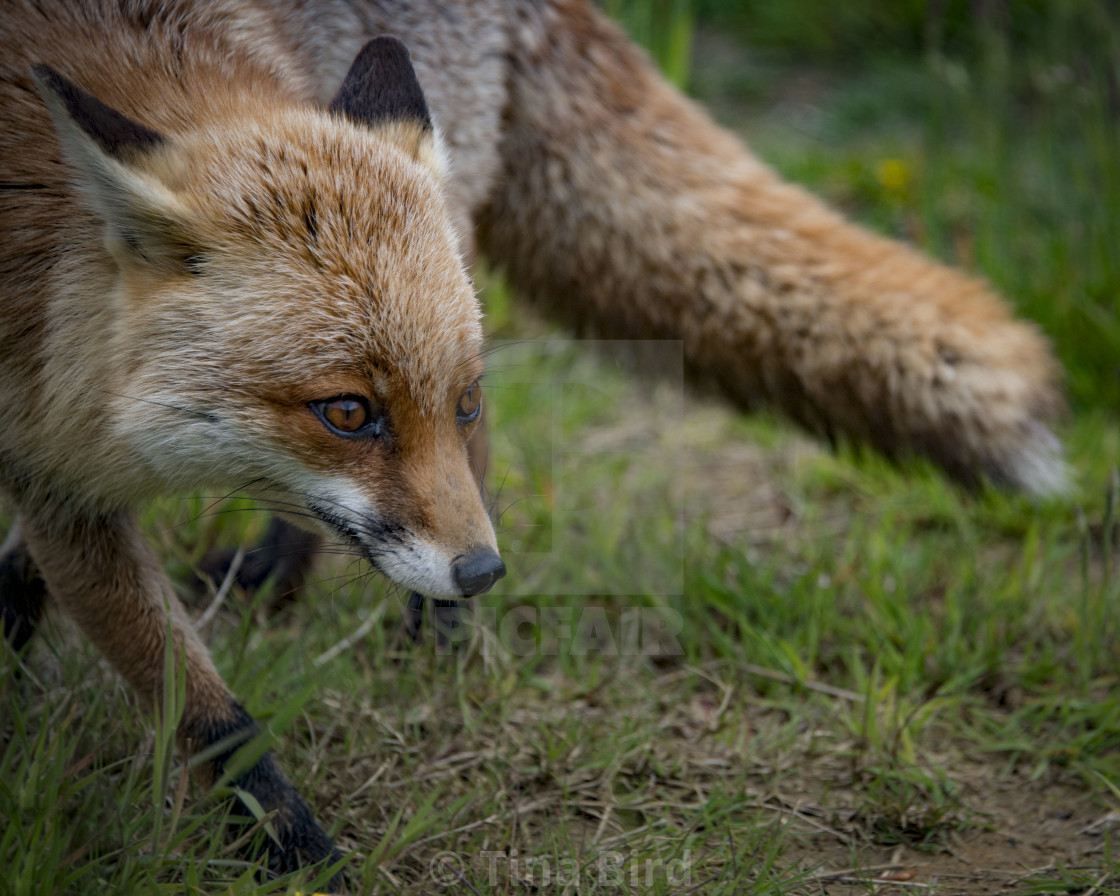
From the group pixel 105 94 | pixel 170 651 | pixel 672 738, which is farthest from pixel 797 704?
pixel 105 94

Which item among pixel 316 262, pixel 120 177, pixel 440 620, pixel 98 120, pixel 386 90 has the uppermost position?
pixel 386 90

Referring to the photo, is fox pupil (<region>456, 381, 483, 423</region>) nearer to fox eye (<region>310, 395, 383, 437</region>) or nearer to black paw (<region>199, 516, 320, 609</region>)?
fox eye (<region>310, 395, 383, 437</region>)

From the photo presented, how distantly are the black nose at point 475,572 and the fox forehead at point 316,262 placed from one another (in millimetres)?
343

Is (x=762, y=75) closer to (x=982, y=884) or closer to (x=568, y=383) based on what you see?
(x=568, y=383)

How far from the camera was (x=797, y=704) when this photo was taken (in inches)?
120

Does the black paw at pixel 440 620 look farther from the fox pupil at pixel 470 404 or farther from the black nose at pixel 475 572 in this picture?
the black nose at pixel 475 572

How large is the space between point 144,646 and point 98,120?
119 centimetres

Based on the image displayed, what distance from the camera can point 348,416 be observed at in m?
2.10

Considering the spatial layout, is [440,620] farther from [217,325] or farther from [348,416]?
[217,325]

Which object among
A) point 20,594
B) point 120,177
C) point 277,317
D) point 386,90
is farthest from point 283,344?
point 20,594

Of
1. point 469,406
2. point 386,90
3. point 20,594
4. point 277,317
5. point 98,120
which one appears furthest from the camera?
point 20,594

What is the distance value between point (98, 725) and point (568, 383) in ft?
9.48

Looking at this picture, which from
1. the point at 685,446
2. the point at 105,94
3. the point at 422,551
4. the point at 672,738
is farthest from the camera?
the point at 685,446

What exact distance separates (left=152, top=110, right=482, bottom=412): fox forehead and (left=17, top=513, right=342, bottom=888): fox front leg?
71 centimetres
